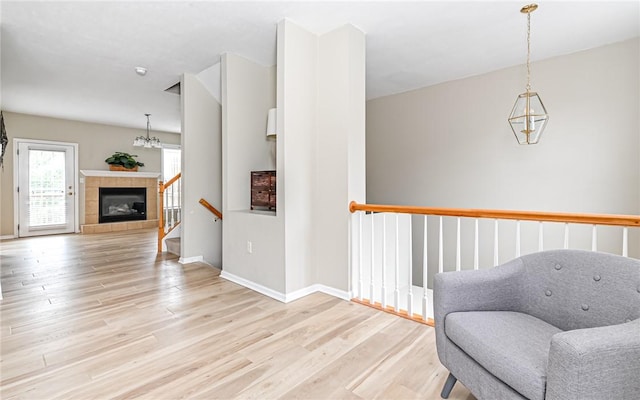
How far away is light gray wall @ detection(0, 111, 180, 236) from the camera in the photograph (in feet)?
20.8

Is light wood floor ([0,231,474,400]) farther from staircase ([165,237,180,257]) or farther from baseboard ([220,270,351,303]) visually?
staircase ([165,237,180,257])

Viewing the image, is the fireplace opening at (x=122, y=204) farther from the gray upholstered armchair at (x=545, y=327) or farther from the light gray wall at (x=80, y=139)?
the gray upholstered armchair at (x=545, y=327)

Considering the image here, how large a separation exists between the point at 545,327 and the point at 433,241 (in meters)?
3.39

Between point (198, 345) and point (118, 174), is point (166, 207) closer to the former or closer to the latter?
point (118, 174)

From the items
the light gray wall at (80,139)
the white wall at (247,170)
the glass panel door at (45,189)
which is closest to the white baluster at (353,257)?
the white wall at (247,170)

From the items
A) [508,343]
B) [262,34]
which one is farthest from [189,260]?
[508,343]

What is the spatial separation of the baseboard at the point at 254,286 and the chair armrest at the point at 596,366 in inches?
88.3

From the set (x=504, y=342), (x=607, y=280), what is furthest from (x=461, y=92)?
(x=504, y=342)

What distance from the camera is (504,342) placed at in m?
1.34

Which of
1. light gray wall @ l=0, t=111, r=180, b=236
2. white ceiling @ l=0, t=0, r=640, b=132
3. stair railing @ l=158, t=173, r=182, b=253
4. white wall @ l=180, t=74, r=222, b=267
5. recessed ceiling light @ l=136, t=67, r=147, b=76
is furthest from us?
light gray wall @ l=0, t=111, r=180, b=236

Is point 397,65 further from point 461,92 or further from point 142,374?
point 142,374

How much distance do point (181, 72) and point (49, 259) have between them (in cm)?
332

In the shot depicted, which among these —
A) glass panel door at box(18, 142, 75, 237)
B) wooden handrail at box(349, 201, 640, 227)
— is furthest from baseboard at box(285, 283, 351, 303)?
glass panel door at box(18, 142, 75, 237)

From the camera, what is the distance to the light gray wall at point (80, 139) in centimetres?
635
